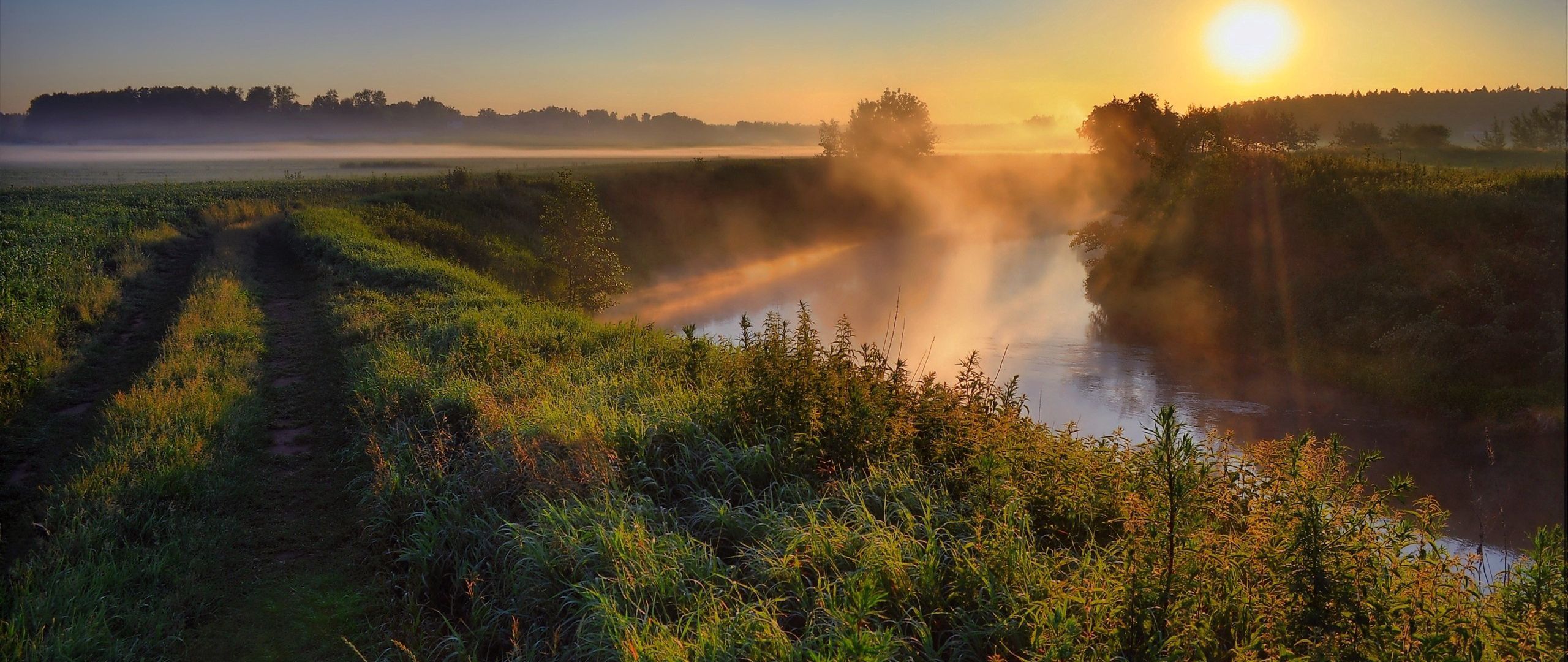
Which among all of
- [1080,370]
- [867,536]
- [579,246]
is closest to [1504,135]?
[1080,370]

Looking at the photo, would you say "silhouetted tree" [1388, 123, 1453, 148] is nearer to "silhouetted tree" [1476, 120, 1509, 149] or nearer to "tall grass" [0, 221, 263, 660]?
"silhouetted tree" [1476, 120, 1509, 149]

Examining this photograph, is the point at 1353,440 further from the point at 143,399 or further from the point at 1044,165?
the point at 1044,165

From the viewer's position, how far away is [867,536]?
5781 mm

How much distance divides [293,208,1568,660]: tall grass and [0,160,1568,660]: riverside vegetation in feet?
0.09

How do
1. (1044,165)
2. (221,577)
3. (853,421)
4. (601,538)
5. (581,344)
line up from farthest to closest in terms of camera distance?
(1044,165), (581,344), (853,421), (221,577), (601,538)

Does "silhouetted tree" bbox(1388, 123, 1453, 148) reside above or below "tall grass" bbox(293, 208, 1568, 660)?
above

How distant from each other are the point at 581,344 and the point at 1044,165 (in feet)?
259

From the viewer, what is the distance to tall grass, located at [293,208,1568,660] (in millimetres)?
4730

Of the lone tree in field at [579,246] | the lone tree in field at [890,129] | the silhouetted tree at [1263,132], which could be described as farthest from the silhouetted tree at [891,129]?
the lone tree in field at [579,246]

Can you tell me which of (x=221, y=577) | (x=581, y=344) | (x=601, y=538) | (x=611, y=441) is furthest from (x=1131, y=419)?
(x=221, y=577)

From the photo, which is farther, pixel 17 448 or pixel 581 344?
pixel 581 344

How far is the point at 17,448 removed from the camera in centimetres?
905

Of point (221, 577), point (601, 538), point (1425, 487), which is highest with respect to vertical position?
point (601, 538)

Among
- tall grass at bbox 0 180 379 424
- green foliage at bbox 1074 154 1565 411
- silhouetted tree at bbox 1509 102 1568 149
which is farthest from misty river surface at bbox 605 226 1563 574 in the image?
silhouetted tree at bbox 1509 102 1568 149
